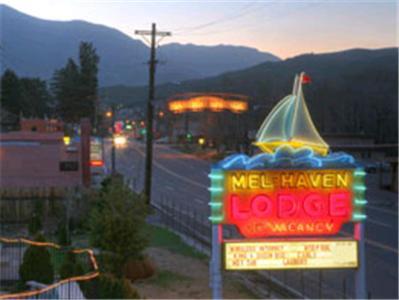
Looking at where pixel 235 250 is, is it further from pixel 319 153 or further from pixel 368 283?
pixel 368 283

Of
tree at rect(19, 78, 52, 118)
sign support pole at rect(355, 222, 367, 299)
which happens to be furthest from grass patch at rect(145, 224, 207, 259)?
tree at rect(19, 78, 52, 118)

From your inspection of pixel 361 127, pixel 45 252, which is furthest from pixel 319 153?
pixel 361 127

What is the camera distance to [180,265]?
23156mm

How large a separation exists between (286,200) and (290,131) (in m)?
1.67

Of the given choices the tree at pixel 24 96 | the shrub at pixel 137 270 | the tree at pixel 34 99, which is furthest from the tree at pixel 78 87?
the shrub at pixel 137 270

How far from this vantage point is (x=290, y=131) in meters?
13.3

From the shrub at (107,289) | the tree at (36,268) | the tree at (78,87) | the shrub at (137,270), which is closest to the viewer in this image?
the shrub at (107,289)

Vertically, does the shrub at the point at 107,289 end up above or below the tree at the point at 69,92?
below

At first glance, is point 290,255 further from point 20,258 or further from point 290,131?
point 20,258

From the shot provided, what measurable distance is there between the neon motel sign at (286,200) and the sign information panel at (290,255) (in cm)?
19

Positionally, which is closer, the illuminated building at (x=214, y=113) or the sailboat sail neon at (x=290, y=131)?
the sailboat sail neon at (x=290, y=131)

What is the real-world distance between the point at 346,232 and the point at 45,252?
657 inches

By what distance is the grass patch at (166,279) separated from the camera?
66.3 ft

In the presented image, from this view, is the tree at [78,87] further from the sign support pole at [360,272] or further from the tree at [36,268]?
the sign support pole at [360,272]
